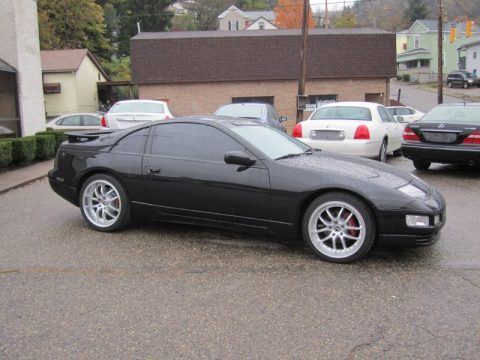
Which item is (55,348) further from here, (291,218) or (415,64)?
(415,64)

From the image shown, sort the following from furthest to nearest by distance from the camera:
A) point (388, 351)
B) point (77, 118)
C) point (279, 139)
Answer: point (77, 118), point (279, 139), point (388, 351)

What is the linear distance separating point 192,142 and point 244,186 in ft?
2.90

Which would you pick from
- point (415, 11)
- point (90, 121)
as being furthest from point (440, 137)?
point (415, 11)

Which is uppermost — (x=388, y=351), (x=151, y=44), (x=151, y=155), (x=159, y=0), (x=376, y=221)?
(x=159, y=0)

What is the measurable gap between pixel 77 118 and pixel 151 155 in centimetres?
1403

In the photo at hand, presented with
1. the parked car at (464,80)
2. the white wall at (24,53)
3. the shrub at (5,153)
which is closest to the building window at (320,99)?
the white wall at (24,53)

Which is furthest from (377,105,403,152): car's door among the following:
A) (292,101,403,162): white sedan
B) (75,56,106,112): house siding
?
(75,56,106,112): house siding

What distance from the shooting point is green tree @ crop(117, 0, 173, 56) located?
182 ft

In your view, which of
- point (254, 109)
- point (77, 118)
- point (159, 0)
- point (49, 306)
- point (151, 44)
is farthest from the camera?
point (159, 0)

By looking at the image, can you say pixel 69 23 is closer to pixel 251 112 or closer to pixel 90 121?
pixel 90 121

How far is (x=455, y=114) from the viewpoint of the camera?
388 inches

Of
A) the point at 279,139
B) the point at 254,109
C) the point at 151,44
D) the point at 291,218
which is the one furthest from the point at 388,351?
the point at 151,44

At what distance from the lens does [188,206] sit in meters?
5.32

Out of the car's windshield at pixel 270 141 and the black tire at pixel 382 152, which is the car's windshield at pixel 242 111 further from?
the car's windshield at pixel 270 141
